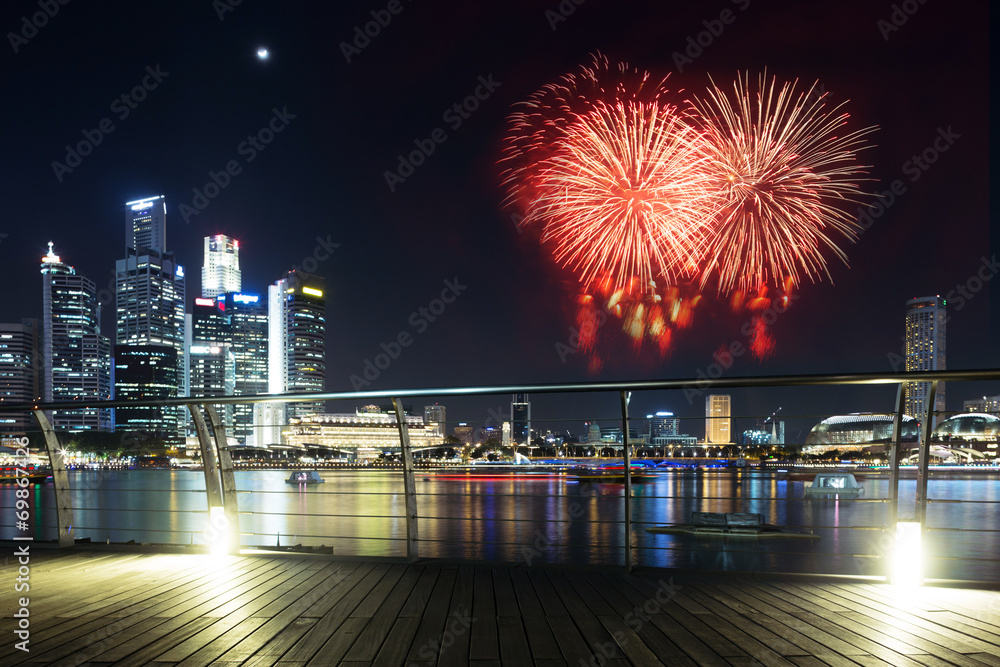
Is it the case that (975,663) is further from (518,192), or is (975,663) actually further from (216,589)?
(518,192)

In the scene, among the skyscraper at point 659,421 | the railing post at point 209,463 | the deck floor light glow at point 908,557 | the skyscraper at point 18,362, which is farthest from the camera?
the skyscraper at point 18,362

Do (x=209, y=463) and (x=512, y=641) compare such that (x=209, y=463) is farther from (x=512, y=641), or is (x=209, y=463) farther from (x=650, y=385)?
(x=650, y=385)

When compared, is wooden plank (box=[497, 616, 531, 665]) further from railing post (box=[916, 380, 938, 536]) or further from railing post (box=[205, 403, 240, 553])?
railing post (box=[205, 403, 240, 553])

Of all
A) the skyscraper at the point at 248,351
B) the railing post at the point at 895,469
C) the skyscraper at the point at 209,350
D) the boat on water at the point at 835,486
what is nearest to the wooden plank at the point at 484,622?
the railing post at the point at 895,469

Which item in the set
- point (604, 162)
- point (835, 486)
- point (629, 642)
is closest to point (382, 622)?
point (629, 642)

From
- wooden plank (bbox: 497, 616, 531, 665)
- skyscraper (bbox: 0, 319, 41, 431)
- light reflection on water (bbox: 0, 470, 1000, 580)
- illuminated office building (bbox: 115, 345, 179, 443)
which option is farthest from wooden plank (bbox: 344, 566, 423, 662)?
illuminated office building (bbox: 115, 345, 179, 443)

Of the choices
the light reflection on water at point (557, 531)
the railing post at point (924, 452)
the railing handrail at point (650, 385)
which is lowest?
the light reflection on water at point (557, 531)

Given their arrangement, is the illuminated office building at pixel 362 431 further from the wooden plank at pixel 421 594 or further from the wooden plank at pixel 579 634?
the wooden plank at pixel 579 634
